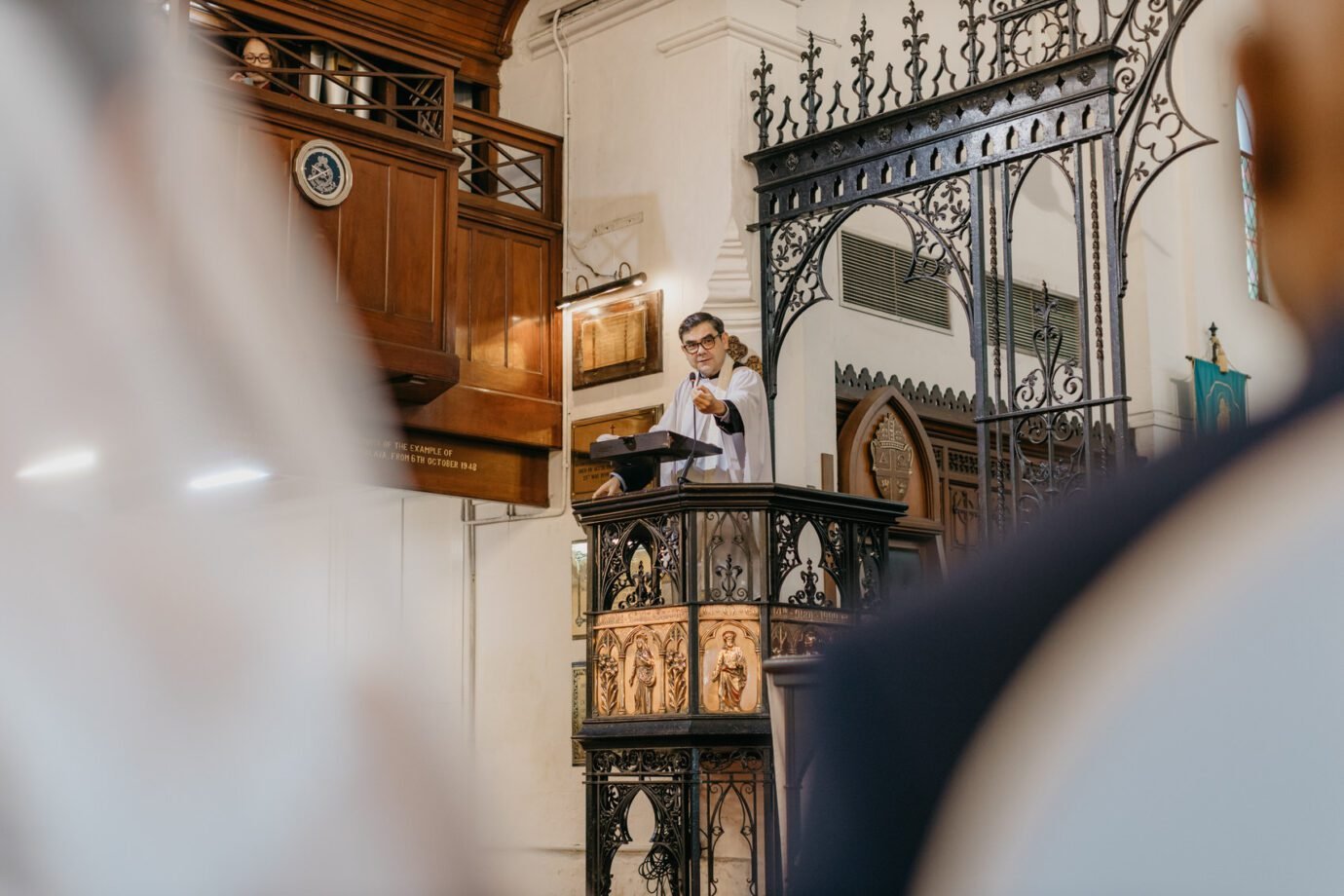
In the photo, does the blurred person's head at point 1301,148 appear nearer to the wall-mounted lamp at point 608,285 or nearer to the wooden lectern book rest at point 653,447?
the wooden lectern book rest at point 653,447

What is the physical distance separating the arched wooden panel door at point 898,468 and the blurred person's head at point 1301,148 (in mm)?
9073

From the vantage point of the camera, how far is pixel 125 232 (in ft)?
4.02

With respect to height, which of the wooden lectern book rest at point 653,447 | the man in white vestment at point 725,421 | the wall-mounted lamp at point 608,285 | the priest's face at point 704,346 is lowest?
the wooden lectern book rest at point 653,447

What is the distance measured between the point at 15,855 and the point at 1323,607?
A: 2.86ft

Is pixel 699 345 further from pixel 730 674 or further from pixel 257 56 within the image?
pixel 257 56

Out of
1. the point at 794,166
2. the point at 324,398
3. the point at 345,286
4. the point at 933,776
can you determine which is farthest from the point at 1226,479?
the point at 794,166

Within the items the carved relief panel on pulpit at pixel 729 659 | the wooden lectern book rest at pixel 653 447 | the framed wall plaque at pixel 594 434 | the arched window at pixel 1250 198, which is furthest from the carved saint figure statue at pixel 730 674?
the arched window at pixel 1250 198

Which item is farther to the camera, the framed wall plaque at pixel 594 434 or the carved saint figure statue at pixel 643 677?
the framed wall plaque at pixel 594 434

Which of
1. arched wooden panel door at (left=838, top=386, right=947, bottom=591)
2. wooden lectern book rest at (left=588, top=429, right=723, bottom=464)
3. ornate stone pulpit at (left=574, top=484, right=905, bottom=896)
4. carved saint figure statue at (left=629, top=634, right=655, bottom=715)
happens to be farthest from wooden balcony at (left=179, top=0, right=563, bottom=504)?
carved saint figure statue at (left=629, top=634, right=655, bottom=715)

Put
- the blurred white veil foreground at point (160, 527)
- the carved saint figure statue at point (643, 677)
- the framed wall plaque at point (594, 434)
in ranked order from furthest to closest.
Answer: the framed wall plaque at point (594, 434) → the carved saint figure statue at point (643, 677) → the blurred white veil foreground at point (160, 527)

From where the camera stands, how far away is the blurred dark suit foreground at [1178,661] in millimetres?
776

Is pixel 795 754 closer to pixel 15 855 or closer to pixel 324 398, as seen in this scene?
pixel 324 398

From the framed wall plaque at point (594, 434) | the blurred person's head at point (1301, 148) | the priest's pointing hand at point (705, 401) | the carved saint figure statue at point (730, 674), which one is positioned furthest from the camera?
the framed wall plaque at point (594, 434)

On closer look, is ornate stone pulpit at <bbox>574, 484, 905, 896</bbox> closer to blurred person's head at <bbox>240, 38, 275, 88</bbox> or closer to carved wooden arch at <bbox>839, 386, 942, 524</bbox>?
carved wooden arch at <bbox>839, 386, 942, 524</bbox>
